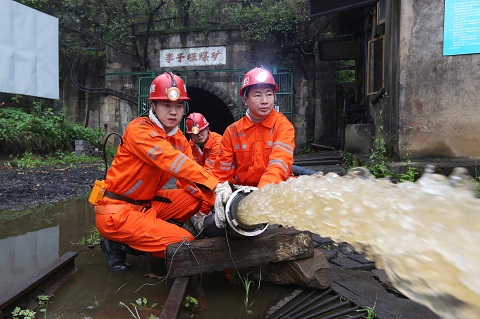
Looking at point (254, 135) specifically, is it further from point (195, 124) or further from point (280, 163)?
point (195, 124)

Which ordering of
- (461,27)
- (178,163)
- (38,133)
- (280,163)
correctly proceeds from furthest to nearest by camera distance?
(38,133)
(461,27)
(280,163)
(178,163)

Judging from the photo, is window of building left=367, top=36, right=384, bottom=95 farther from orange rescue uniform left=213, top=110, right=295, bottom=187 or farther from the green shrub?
the green shrub

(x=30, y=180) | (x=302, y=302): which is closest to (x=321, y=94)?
(x=30, y=180)

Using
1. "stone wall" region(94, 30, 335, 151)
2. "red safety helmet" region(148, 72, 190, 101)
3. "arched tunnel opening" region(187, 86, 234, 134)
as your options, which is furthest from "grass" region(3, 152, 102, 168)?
"red safety helmet" region(148, 72, 190, 101)

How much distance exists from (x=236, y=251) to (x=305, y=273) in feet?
1.60

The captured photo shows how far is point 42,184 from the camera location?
7281mm

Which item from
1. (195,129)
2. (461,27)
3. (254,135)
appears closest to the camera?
(254,135)

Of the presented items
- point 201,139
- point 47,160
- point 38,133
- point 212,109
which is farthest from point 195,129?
point 212,109

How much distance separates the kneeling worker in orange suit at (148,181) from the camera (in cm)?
275

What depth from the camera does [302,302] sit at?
246cm

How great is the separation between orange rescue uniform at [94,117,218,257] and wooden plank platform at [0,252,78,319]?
37 centimetres

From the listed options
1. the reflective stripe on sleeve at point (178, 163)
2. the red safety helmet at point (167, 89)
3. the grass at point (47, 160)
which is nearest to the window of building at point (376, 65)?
the red safety helmet at point (167, 89)

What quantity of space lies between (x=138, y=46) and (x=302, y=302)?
13.3m

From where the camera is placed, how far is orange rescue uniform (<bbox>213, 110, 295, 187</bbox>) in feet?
11.2
